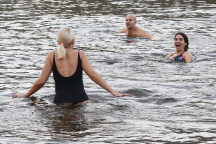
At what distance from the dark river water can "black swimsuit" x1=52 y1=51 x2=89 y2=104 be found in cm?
19

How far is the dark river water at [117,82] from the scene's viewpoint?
7.88 metres

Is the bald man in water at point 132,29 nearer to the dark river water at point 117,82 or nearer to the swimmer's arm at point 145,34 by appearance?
the swimmer's arm at point 145,34

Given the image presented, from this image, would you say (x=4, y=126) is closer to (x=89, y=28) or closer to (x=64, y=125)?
(x=64, y=125)

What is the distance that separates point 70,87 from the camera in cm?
920

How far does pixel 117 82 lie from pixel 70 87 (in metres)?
2.97

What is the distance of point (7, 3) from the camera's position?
30734mm

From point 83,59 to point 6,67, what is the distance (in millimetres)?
5422

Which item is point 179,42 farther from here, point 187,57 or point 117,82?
point 117,82

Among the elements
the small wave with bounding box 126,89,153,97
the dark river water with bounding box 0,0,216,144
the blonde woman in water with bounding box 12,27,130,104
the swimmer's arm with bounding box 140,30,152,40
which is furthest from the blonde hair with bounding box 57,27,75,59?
the swimmer's arm with bounding box 140,30,152,40

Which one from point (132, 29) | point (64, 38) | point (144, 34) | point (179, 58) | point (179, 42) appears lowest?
point (179, 58)

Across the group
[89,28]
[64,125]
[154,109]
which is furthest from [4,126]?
[89,28]

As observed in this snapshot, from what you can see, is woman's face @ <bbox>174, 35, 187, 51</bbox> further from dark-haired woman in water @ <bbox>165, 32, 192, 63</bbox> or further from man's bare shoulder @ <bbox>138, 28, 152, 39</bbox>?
man's bare shoulder @ <bbox>138, 28, 152, 39</bbox>

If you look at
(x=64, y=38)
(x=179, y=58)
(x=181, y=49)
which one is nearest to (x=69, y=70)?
(x=64, y=38)

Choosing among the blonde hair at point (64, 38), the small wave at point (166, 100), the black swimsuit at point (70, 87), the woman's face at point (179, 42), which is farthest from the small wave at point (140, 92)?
the woman's face at point (179, 42)
